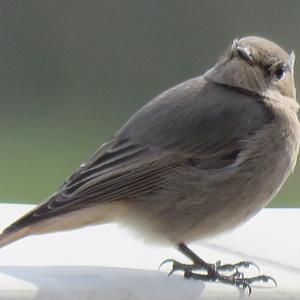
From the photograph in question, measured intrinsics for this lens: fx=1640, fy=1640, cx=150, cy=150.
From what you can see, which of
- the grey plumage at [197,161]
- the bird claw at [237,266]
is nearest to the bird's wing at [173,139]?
the grey plumage at [197,161]

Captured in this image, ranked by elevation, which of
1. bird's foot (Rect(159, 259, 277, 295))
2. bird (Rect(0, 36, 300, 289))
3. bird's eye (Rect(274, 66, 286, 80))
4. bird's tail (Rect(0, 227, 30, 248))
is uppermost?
bird's eye (Rect(274, 66, 286, 80))

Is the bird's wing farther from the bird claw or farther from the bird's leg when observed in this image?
the bird claw

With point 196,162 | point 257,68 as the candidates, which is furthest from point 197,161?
point 257,68

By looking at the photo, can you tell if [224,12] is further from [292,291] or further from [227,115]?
[292,291]

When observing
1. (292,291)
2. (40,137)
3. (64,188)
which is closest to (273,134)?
(64,188)

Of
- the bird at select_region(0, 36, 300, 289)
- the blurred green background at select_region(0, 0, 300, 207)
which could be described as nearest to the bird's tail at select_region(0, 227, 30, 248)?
the bird at select_region(0, 36, 300, 289)

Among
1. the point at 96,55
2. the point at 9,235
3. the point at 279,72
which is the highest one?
the point at 96,55

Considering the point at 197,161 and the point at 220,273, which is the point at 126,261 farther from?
the point at 197,161

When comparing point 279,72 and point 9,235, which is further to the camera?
point 279,72
